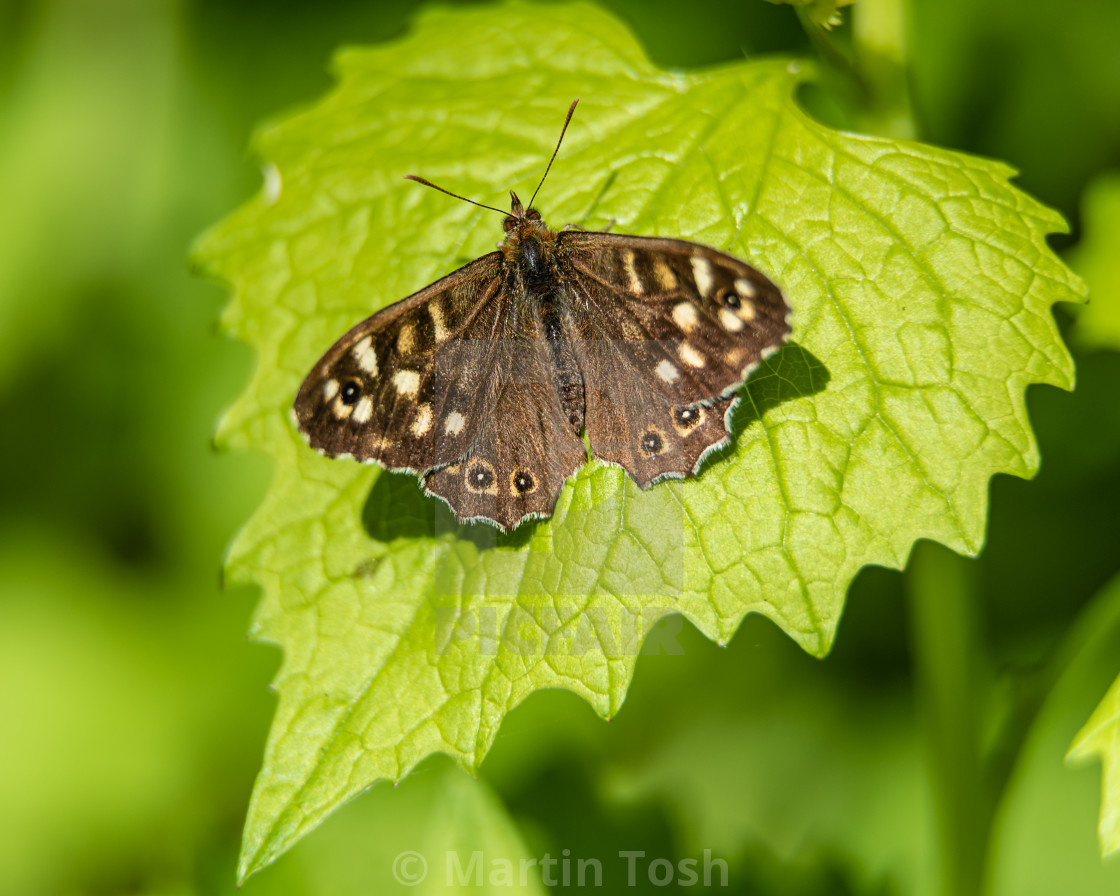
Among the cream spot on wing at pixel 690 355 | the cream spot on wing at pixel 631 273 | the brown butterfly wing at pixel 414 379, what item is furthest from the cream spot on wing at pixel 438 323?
the cream spot on wing at pixel 690 355

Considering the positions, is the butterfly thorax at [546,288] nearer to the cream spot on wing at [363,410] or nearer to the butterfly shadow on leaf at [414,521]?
the butterfly shadow on leaf at [414,521]

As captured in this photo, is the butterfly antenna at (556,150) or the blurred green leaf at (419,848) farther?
the blurred green leaf at (419,848)

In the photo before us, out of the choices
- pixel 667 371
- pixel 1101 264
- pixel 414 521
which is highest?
pixel 1101 264

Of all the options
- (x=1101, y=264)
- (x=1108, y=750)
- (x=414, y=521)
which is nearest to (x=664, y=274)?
(x=414, y=521)

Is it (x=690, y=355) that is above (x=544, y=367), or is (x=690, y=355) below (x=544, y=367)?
above

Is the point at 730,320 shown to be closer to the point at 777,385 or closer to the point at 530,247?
the point at 777,385

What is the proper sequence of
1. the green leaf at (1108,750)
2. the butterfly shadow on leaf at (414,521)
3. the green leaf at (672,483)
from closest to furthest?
the green leaf at (1108,750) → the green leaf at (672,483) → the butterfly shadow on leaf at (414,521)

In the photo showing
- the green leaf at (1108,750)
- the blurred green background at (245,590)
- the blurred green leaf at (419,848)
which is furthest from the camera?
the blurred green background at (245,590)
